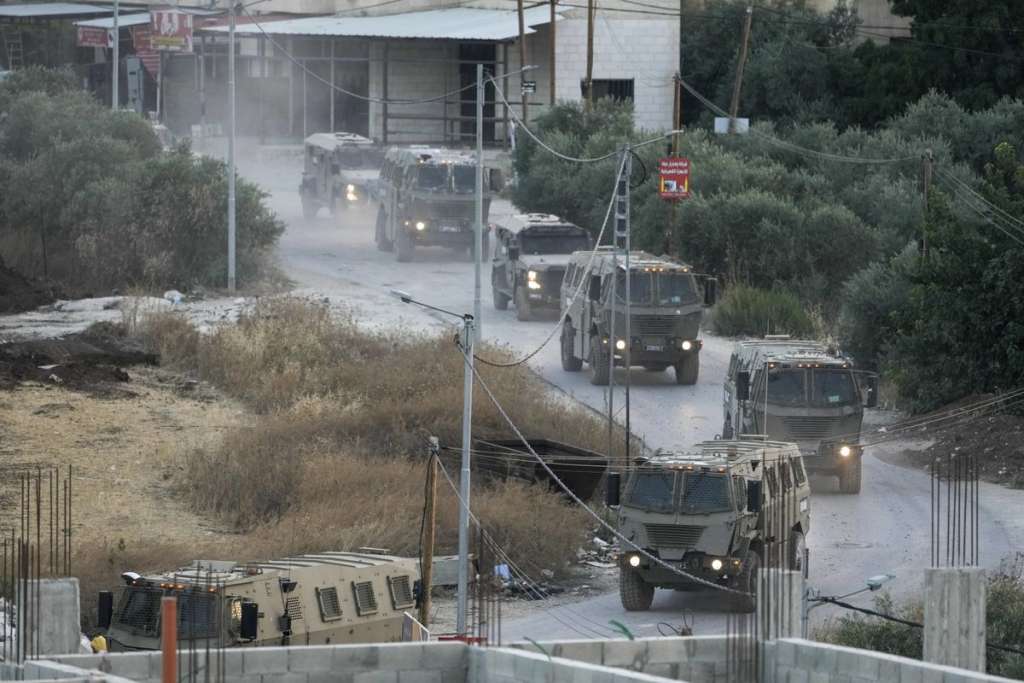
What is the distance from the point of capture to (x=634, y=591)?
24391 millimetres

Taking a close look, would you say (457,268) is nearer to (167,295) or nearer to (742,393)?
(167,295)

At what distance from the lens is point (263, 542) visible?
90.6ft

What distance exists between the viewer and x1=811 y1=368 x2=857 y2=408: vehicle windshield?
97.8 ft

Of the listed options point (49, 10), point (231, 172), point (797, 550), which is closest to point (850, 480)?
point (797, 550)

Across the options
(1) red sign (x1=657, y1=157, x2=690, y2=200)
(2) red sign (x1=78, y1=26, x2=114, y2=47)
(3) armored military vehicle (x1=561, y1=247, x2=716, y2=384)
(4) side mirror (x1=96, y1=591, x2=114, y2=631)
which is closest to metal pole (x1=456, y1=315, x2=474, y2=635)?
(4) side mirror (x1=96, y1=591, x2=114, y2=631)

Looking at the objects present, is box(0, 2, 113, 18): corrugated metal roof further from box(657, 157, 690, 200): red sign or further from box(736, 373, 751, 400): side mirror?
box(736, 373, 751, 400): side mirror

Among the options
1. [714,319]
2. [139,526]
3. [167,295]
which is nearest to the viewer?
[139,526]

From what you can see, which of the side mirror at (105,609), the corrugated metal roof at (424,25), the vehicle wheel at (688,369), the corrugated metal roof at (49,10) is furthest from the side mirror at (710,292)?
the corrugated metal roof at (49,10)

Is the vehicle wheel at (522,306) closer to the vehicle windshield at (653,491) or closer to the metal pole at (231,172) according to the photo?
the metal pole at (231,172)

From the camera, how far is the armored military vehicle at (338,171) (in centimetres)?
5778

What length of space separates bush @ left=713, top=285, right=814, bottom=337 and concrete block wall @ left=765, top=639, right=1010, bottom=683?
26.3m

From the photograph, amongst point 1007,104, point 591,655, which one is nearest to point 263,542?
point 591,655

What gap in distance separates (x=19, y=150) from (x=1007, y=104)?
29.2m

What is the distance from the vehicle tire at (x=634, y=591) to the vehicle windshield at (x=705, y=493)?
1.04m
